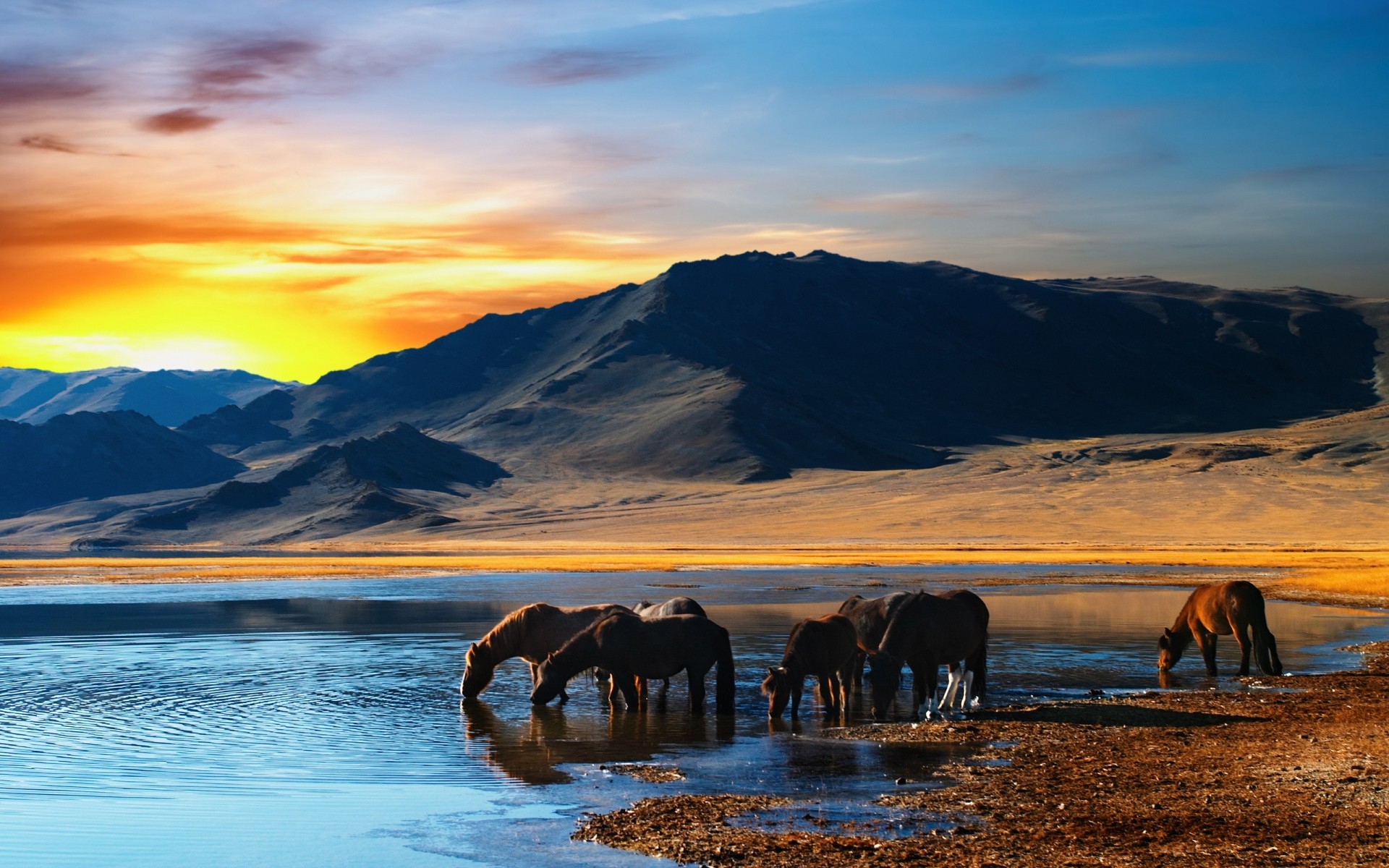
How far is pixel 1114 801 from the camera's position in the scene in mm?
13289

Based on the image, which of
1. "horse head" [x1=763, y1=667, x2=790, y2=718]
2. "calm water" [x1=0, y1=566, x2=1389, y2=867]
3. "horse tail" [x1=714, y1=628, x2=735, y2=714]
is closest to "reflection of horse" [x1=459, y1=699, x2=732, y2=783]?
"calm water" [x1=0, y1=566, x2=1389, y2=867]

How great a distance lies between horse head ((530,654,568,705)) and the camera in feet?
69.3

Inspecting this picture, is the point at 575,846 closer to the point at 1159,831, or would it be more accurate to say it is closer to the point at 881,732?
the point at 1159,831

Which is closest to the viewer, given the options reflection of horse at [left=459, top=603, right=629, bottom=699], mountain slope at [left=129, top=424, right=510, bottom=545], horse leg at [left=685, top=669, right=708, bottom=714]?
horse leg at [left=685, top=669, right=708, bottom=714]

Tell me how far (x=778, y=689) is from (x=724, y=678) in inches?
32.8

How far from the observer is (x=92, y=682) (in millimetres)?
24422

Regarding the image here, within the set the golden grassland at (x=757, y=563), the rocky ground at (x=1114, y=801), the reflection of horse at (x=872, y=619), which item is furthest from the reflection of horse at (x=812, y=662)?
the golden grassland at (x=757, y=563)

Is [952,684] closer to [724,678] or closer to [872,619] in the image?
[872,619]

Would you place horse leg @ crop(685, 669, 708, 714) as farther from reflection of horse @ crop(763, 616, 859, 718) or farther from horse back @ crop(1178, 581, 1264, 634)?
horse back @ crop(1178, 581, 1264, 634)

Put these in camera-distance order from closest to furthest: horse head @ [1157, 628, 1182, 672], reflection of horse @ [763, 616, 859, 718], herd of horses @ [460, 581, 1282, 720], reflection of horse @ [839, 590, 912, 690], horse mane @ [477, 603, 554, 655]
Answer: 1. reflection of horse @ [763, 616, 859, 718]
2. herd of horses @ [460, 581, 1282, 720]
3. reflection of horse @ [839, 590, 912, 690]
4. horse mane @ [477, 603, 554, 655]
5. horse head @ [1157, 628, 1182, 672]

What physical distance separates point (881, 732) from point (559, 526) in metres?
124

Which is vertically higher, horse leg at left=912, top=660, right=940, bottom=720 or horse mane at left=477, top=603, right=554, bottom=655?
horse mane at left=477, top=603, right=554, bottom=655

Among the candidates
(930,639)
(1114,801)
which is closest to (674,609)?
(930,639)

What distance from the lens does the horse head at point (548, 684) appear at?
2111 centimetres
